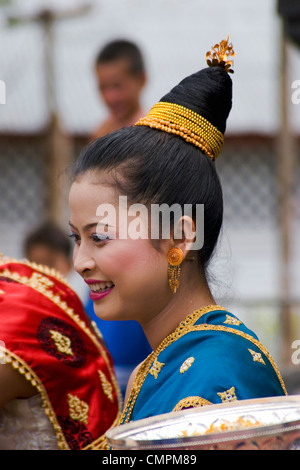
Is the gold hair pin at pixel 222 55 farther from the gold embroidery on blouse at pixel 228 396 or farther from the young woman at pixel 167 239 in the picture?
the gold embroidery on blouse at pixel 228 396

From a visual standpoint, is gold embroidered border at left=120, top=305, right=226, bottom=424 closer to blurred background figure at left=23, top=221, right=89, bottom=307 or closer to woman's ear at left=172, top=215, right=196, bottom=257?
woman's ear at left=172, top=215, right=196, bottom=257

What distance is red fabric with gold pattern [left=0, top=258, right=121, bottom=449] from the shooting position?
171 cm

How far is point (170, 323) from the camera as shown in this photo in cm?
162

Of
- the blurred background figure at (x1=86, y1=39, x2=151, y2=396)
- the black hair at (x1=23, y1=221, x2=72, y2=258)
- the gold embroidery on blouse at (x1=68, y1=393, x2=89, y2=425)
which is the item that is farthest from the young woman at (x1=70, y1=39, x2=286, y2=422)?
the black hair at (x1=23, y1=221, x2=72, y2=258)

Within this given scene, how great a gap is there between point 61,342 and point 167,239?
438 mm

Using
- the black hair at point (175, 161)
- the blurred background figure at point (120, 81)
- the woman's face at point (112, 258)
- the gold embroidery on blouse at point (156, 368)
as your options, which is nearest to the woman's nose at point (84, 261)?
the woman's face at point (112, 258)

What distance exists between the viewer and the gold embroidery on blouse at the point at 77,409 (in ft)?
5.84

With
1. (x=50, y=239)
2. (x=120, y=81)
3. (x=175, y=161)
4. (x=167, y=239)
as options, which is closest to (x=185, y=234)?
(x=167, y=239)

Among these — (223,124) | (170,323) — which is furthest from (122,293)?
(223,124)

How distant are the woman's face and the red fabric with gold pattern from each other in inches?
10.1

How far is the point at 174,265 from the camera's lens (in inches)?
61.8
